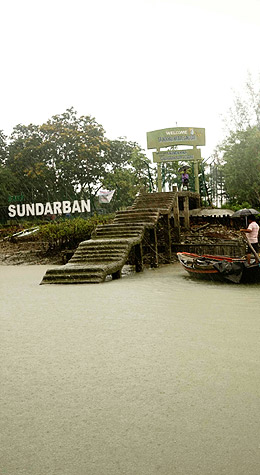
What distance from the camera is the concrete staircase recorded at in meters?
13.6

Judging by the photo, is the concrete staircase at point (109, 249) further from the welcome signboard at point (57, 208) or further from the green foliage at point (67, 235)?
the welcome signboard at point (57, 208)

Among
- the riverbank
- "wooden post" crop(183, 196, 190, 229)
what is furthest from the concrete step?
"wooden post" crop(183, 196, 190, 229)

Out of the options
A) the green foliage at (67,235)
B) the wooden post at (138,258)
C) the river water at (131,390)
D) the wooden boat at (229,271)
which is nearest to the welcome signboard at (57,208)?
the green foliage at (67,235)

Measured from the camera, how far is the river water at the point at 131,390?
349 centimetres

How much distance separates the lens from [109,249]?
1530 centimetres

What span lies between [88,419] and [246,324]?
166 inches

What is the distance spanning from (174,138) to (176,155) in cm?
93

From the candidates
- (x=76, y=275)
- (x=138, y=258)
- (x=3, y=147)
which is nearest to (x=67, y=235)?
(x=138, y=258)

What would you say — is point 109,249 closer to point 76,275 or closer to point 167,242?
point 76,275

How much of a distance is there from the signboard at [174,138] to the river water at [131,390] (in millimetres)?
16185

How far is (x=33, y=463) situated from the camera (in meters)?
3.45

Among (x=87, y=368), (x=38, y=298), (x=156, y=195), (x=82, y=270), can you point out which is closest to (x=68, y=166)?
(x=156, y=195)

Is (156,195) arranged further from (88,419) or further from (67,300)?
(88,419)

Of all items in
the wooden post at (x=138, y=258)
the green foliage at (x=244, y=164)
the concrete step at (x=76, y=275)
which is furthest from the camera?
the green foliage at (x=244, y=164)
